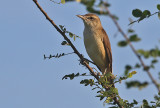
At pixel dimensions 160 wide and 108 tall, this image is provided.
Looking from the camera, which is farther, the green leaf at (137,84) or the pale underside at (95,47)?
the pale underside at (95,47)

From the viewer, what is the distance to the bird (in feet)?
20.8

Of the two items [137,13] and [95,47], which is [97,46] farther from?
[137,13]

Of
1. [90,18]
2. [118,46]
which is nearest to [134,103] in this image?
[118,46]

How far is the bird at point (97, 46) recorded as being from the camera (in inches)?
249

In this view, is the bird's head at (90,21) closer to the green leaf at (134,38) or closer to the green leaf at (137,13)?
the green leaf at (137,13)

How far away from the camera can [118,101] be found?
2891 millimetres

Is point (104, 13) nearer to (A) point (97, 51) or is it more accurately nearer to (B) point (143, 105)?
(B) point (143, 105)

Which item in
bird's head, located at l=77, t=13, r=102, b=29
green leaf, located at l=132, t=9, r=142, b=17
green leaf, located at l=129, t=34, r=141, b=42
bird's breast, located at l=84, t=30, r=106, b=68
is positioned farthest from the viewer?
bird's head, located at l=77, t=13, r=102, b=29

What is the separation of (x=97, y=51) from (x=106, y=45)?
39 cm

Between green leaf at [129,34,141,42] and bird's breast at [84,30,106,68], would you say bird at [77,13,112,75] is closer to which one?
bird's breast at [84,30,106,68]

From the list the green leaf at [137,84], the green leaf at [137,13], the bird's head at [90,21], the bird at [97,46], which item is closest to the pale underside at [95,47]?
the bird at [97,46]

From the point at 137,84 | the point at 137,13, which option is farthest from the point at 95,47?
the point at 137,84

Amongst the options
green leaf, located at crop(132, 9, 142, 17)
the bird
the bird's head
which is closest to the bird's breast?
the bird

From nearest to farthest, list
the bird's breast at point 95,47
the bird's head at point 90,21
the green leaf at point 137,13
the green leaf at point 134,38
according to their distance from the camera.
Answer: the green leaf at point 134,38
the green leaf at point 137,13
the bird's breast at point 95,47
the bird's head at point 90,21
